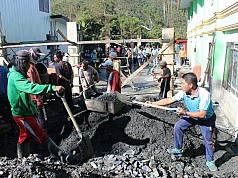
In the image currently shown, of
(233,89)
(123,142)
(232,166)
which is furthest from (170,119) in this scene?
(233,89)

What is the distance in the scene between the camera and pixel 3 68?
6.15 m

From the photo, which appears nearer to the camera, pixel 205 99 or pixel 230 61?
pixel 205 99

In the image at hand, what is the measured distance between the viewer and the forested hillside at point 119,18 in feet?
85.7

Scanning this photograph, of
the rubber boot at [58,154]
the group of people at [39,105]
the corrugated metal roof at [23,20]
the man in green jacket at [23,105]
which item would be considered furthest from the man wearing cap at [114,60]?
the corrugated metal roof at [23,20]

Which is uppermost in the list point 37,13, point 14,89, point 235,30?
point 37,13

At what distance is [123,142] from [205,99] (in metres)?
2.02

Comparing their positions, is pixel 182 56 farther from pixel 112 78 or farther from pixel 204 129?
pixel 204 129

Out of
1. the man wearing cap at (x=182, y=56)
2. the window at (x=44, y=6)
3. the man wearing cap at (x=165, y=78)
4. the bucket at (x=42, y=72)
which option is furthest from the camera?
the man wearing cap at (x=182, y=56)

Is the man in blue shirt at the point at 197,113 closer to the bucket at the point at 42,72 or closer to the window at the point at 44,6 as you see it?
the bucket at the point at 42,72

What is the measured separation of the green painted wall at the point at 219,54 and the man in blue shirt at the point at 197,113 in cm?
480

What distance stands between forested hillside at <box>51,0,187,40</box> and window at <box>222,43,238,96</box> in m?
5.03

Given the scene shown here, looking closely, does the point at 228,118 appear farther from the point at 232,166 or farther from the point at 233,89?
the point at 232,166

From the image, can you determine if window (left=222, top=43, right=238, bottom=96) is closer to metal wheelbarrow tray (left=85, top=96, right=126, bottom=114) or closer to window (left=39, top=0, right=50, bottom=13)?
metal wheelbarrow tray (left=85, top=96, right=126, bottom=114)

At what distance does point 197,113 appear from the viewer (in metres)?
4.15
